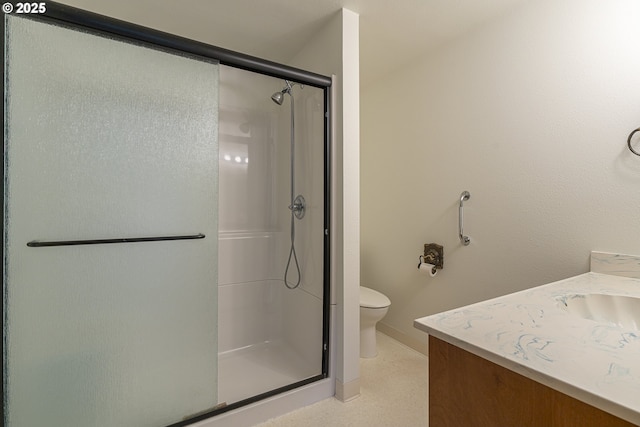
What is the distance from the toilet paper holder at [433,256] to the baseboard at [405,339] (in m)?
0.59

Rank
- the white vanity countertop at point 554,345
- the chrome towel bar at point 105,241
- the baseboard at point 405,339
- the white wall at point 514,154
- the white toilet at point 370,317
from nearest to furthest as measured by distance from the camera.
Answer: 1. the white vanity countertop at point 554,345
2. the chrome towel bar at point 105,241
3. the white wall at point 514,154
4. the white toilet at point 370,317
5. the baseboard at point 405,339

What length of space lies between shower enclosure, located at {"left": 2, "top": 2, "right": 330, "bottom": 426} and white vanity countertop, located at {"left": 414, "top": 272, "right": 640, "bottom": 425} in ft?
3.71

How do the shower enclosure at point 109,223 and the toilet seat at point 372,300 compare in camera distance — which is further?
the toilet seat at point 372,300

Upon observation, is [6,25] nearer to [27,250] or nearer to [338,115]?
[27,250]

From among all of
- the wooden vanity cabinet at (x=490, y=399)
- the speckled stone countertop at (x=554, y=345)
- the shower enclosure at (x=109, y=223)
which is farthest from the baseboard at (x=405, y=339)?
the wooden vanity cabinet at (x=490, y=399)

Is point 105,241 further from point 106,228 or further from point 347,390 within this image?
point 347,390

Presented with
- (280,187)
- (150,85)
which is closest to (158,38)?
(150,85)

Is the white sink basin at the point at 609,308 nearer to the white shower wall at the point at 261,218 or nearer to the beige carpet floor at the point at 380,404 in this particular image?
the beige carpet floor at the point at 380,404

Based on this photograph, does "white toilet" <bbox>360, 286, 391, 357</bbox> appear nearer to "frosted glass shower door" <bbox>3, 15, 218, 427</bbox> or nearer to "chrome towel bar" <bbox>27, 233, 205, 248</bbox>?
"frosted glass shower door" <bbox>3, 15, 218, 427</bbox>

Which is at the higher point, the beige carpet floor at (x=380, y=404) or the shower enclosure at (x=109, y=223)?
the shower enclosure at (x=109, y=223)

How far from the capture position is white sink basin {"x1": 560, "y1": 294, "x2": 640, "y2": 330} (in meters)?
0.98

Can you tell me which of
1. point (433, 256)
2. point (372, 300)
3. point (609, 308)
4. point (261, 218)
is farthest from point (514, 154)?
point (261, 218)

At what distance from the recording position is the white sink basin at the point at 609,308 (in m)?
0.98

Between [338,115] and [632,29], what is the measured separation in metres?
1.40
